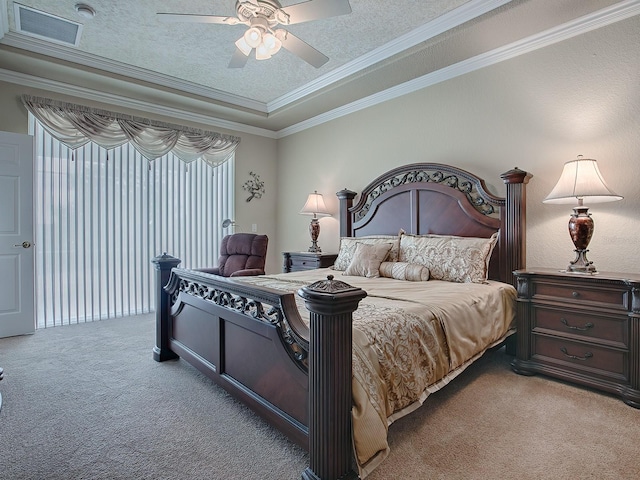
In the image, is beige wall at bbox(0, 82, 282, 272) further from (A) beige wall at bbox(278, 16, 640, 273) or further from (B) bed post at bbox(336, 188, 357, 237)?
(A) beige wall at bbox(278, 16, 640, 273)

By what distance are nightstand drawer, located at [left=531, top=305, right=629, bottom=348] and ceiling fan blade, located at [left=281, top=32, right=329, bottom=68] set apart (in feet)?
8.05

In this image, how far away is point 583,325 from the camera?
2371 mm

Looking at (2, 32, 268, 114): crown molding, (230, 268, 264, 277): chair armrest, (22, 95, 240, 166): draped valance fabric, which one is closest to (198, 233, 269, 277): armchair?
(230, 268, 264, 277): chair armrest

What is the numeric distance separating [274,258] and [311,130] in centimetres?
211

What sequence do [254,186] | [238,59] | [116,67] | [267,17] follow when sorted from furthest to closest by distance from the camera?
[254,186] → [116,67] → [238,59] → [267,17]

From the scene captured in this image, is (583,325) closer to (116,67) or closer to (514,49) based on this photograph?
(514,49)

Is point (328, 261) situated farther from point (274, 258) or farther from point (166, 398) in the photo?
point (166, 398)

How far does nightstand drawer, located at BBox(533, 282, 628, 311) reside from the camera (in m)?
2.23

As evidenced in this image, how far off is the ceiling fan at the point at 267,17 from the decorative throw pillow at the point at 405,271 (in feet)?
6.33

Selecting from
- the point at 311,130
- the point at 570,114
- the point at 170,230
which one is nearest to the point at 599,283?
the point at 570,114

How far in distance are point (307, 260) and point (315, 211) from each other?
0.66m

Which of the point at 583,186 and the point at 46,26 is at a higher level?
the point at 46,26

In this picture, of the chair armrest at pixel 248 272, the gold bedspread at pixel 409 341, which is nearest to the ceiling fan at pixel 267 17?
the gold bedspread at pixel 409 341

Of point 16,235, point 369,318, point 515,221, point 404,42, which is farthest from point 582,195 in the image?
point 16,235
